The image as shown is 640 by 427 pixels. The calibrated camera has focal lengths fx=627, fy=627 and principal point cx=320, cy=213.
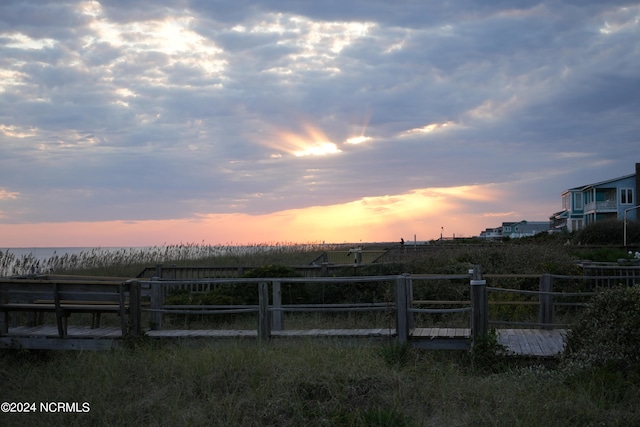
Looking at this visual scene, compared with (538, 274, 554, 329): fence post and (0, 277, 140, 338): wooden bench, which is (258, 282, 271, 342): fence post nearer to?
(0, 277, 140, 338): wooden bench

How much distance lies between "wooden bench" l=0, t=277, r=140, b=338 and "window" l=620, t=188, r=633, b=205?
206 ft

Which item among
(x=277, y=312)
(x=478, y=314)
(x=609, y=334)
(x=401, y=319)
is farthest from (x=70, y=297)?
(x=609, y=334)

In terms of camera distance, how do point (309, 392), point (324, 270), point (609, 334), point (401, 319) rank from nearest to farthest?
point (309, 392)
point (609, 334)
point (401, 319)
point (324, 270)

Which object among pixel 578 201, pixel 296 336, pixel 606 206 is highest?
pixel 578 201

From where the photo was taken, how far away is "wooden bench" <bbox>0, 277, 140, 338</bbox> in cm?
1044

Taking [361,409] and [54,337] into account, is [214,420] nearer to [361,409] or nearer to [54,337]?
[361,409]

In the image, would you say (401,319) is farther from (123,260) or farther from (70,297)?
(123,260)

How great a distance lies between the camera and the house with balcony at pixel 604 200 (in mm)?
63406

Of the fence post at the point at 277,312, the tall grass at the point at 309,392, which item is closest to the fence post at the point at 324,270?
the fence post at the point at 277,312

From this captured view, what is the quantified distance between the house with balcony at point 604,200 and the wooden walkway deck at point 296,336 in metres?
54.0

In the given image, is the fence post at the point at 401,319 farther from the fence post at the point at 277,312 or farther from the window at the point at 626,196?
the window at the point at 626,196

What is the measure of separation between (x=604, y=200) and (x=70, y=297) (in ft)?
215

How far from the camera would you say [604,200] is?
217 feet

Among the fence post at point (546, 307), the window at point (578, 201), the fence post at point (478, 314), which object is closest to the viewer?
the fence post at point (478, 314)
